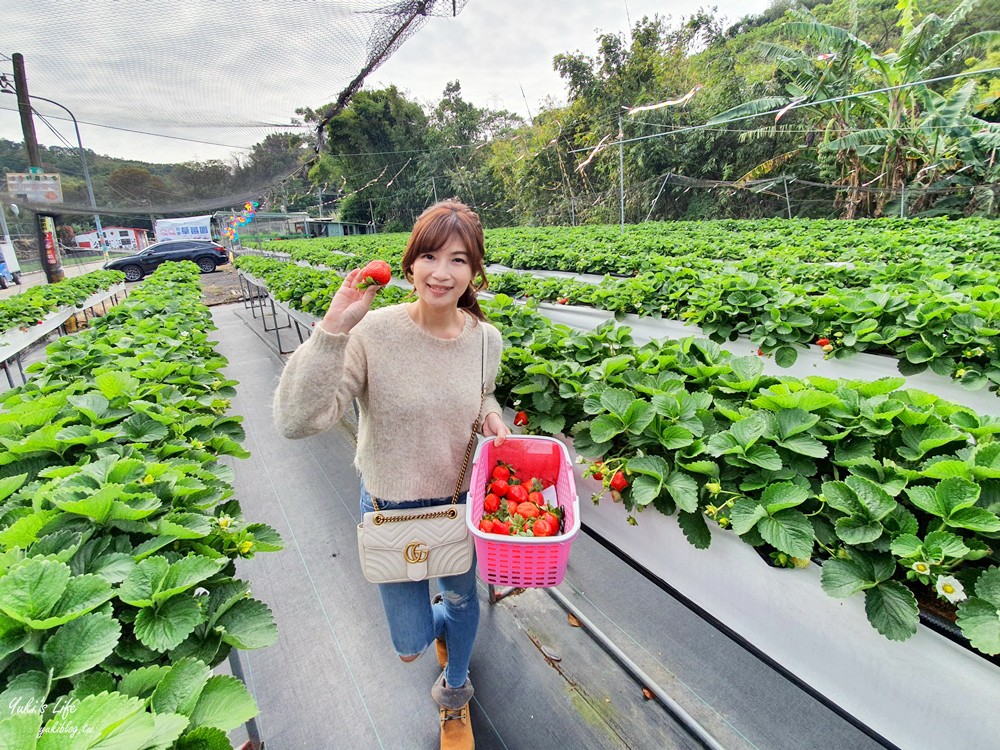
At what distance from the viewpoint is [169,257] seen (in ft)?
49.1

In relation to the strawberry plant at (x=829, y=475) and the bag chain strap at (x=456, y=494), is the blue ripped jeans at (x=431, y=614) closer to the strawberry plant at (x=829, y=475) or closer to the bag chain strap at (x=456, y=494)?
the bag chain strap at (x=456, y=494)

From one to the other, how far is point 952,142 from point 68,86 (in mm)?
17234

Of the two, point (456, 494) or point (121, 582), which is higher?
point (121, 582)

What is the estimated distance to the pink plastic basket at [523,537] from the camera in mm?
1076

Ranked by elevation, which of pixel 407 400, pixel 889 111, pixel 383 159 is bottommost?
pixel 407 400

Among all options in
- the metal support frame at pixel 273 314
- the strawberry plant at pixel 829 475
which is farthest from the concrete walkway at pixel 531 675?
the metal support frame at pixel 273 314

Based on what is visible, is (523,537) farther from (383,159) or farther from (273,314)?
(383,159)

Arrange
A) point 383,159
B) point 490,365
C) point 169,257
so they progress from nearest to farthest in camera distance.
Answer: point 490,365
point 169,257
point 383,159

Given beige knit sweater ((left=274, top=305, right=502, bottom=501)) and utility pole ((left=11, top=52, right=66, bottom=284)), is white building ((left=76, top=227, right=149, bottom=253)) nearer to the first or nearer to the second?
utility pole ((left=11, top=52, right=66, bottom=284))

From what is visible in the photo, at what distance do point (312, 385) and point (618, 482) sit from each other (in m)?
0.80

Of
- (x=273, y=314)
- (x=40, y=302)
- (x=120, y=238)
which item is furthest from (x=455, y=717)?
(x=120, y=238)

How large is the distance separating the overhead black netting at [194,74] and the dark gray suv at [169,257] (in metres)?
2.24

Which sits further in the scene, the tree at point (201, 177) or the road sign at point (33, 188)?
the tree at point (201, 177)

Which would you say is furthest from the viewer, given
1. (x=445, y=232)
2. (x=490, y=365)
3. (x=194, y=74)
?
(x=194, y=74)
